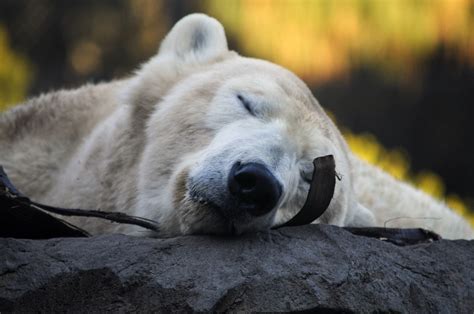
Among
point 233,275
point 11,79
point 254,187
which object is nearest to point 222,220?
point 254,187

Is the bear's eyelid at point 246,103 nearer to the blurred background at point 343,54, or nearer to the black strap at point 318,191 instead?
the black strap at point 318,191

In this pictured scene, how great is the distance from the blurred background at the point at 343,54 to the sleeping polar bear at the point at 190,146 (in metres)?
4.04

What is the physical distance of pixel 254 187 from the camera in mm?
2594

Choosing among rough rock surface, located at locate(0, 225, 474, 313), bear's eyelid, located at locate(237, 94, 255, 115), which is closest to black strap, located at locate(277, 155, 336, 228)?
rough rock surface, located at locate(0, 225, 474, 313)

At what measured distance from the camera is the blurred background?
28.3ft

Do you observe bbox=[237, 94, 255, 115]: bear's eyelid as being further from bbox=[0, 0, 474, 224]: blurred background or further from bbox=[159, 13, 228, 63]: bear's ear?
bbox=[0, 0, 474, 224]: blurred background

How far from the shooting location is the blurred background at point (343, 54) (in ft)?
28.3

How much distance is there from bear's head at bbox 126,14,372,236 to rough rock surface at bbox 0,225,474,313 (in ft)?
0.52

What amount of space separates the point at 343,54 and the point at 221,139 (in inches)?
242

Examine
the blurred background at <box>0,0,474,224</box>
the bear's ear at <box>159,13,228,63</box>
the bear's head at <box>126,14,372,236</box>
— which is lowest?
the blurred background at <box>0,0,474,224</box>

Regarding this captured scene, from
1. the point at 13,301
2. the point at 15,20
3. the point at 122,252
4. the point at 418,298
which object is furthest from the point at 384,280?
the point at 15,20

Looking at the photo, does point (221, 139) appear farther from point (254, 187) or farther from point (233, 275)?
point (233, 275)

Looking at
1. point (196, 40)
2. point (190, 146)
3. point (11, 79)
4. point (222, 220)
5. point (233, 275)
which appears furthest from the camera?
point (11, 79)

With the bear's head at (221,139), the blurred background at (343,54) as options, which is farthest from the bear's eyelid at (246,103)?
the blurred background at (343,54)
